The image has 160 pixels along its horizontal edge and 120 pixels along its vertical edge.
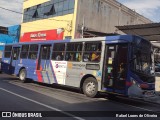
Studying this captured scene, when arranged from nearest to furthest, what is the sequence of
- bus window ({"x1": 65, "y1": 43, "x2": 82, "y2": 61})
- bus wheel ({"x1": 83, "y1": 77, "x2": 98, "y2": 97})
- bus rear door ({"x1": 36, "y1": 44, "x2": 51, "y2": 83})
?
bus wheel ({"x1": 83, "y1": 77, "x2": 98, "y2": 97}) < bus window ({"x1": 65, "y1": 43, "x2": 82, "y2": 61}) < bus rear door ({"x1": 36, "y1": 44, "x2": 51, "y2": 83})

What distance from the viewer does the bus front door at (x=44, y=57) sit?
684 inches

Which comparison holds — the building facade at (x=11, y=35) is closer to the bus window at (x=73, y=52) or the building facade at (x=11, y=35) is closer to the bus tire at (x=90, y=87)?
the bus window at (x=73, y=52)

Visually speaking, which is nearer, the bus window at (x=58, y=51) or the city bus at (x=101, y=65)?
the city bus at (x=101, y=65)

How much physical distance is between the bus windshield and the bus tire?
6.99ft

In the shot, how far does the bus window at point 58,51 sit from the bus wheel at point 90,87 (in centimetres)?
252

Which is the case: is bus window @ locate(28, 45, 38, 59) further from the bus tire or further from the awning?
the awning

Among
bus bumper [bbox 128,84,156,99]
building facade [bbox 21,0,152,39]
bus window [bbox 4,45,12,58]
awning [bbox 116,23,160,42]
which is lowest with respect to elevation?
bus bumper [bbox 128,84,156,99]

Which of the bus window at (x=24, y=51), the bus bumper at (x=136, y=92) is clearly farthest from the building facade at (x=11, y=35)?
the bus bumper at (x=136, y=92)

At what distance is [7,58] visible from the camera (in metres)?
22.1

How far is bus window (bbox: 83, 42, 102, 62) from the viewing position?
13984mm

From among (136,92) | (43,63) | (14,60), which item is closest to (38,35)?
(14,60)

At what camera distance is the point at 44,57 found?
58.0ft

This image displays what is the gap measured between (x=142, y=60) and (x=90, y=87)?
9.05ft

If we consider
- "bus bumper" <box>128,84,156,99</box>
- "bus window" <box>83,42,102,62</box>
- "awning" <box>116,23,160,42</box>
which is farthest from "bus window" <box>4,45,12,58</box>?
"bus bumper" <box>128,84,156,99</box>
